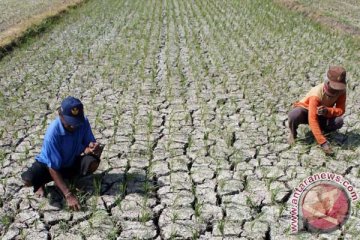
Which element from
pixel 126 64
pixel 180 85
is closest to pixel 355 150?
pixel 180 85

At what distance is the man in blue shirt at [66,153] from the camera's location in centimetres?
330

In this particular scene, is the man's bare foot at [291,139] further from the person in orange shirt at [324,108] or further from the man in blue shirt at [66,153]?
the man in blue shirt at [66,153]

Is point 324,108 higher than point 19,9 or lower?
higher

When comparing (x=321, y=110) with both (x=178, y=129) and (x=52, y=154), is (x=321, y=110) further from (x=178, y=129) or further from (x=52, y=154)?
(x=52, y=154)

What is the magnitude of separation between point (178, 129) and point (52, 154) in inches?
75.9

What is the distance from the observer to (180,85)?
664cm

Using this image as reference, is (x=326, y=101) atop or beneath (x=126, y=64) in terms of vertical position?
atop

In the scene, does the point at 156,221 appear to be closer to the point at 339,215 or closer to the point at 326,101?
the point at 339,215

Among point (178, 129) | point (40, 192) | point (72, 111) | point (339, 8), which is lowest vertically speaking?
point (339, 8)

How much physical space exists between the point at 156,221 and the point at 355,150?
2.29m

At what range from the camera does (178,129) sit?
5070 mm

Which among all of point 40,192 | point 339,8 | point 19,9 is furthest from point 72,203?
point 339,8

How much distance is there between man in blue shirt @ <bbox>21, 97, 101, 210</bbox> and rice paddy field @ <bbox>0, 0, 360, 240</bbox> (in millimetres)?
190

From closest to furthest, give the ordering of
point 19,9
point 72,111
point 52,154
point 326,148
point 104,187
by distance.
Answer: point 72,111, point 52,154, point 104,187, point 326,148, point 19,9
